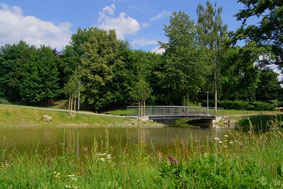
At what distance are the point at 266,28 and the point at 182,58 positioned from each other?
12.8m

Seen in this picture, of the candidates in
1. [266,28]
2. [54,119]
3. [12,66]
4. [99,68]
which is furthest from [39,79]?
[266,28]

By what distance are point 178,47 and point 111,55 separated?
A: 10828 millimetres

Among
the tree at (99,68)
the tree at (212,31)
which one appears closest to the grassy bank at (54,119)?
the tree at (99,68)

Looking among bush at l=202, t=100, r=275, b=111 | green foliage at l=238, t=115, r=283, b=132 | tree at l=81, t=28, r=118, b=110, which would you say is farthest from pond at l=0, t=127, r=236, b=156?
bush at l=202, t=100, r=275, b=111

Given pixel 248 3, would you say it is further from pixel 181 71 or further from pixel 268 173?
pixel 268 173

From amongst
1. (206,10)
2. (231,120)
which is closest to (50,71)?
(206,10)

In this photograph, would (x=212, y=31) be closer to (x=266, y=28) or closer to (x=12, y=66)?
(x=266, y=28)

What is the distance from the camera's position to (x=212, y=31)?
32.0m

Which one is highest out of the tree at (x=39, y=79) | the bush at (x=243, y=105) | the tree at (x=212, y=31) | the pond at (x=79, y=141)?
the tree at (x=212, y=31)

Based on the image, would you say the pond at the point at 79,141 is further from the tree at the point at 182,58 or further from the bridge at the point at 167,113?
the tree at the point at 182,58

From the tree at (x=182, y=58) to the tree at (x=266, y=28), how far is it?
34.4 ft

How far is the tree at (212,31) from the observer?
1252 inches

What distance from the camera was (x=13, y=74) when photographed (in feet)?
132

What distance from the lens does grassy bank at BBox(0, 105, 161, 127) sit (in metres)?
19.6
